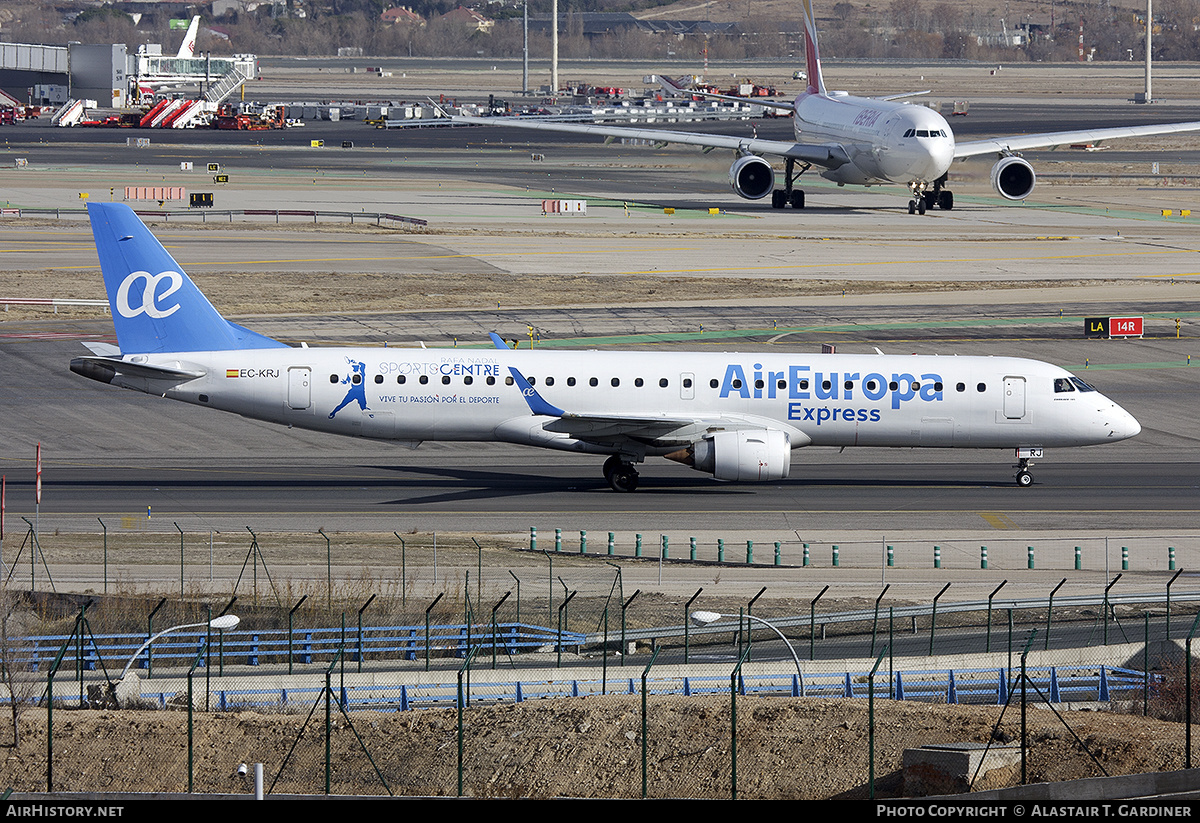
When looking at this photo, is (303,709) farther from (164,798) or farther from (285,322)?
(285,322)

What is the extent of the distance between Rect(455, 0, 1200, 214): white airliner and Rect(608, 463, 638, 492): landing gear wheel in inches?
2114

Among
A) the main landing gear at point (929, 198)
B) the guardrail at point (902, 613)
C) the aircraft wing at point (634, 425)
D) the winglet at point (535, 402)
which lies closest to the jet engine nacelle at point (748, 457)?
the aircraft wing at point (634, 425)

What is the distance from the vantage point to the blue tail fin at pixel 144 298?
157 feet

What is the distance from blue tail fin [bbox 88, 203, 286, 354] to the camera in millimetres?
47906

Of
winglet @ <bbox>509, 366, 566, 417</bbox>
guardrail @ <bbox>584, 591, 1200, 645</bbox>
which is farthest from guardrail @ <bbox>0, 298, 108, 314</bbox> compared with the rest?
guardrail @ <bbox>584, 591, 1200, 645</bbox>

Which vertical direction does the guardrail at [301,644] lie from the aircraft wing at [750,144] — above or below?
below

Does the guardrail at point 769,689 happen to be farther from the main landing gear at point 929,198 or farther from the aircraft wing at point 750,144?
the main landing gear at point 929,198

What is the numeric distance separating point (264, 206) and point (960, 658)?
87.9 meters

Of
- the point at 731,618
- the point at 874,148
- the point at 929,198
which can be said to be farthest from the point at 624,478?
the point at 929,198

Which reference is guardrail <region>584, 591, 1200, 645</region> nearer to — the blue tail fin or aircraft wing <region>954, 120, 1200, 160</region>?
the blue tail fin

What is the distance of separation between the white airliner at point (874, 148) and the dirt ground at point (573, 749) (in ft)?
236

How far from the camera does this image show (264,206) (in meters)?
113

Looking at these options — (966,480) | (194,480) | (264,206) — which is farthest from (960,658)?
(264,206)

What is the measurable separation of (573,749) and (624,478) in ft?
67.4
